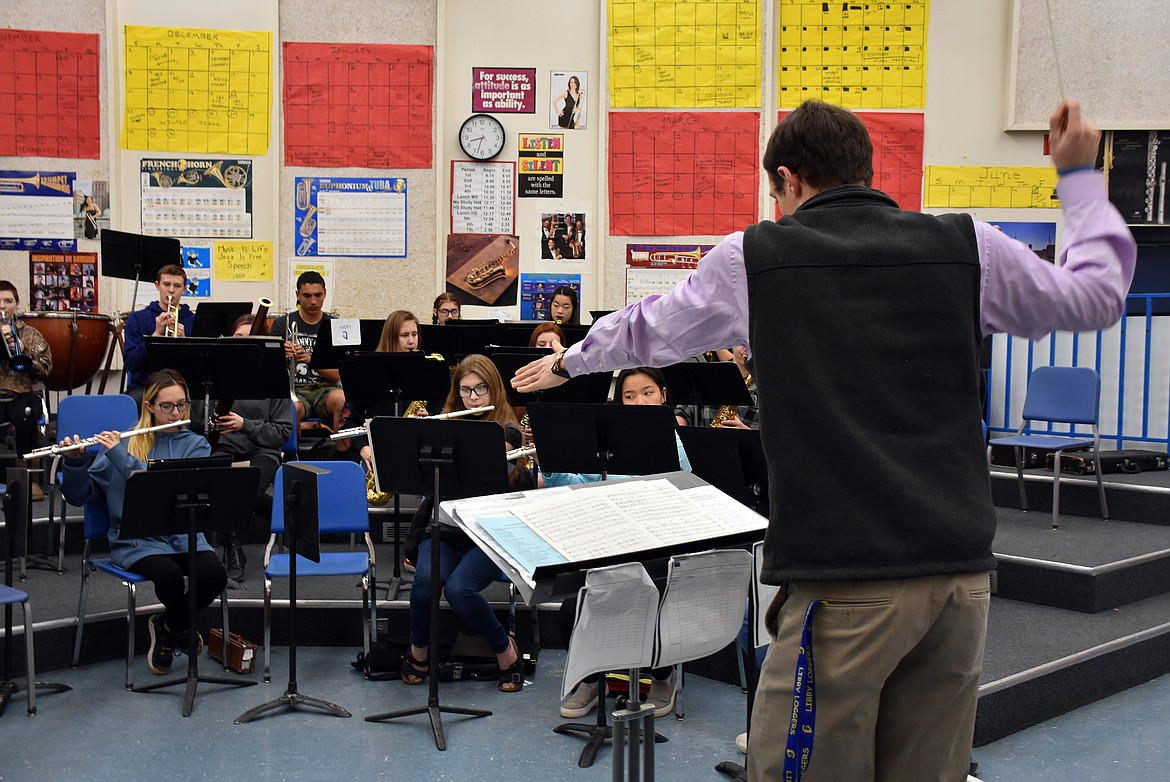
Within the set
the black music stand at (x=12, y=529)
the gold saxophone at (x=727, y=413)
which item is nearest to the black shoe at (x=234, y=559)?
the black music stand at (x=12, y=529)

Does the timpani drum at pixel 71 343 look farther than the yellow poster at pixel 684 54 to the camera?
No

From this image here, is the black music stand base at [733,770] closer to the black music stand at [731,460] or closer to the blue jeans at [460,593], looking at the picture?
the black music stand at [731,460]

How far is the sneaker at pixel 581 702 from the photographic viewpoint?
13.0 feet

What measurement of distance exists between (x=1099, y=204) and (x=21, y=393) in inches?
224

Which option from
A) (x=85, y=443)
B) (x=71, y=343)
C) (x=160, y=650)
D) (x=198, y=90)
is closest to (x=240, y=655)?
(x=160, y=650)

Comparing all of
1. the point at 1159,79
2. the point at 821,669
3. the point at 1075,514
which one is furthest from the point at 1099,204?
the point at 1159,79

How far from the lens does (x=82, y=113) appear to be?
7.31m

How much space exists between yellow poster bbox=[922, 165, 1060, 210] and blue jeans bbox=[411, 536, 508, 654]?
4900 millimetres

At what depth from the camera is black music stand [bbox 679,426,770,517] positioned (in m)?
3.23

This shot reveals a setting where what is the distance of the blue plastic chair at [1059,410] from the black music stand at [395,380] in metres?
2.77

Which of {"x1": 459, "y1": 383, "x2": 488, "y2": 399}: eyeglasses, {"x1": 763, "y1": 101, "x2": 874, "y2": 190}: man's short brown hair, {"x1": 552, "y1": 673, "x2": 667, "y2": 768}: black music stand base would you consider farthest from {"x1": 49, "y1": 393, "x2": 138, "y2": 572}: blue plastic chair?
{"x1": 763, "y1": 101, "x2": 874, "y2": 190}: man's short brown hair

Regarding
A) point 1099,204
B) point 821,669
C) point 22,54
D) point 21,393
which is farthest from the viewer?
point 22,54

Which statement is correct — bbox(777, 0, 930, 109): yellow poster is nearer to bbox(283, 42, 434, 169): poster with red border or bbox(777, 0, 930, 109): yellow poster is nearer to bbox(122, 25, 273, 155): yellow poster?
bbox(283, 42, 434, 169): poster with red border

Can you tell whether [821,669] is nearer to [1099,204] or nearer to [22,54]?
[1099,204]
